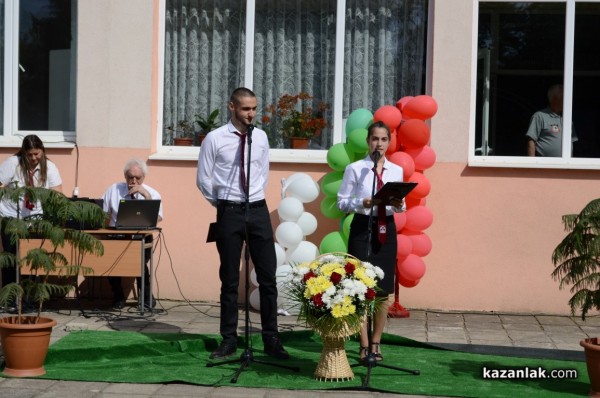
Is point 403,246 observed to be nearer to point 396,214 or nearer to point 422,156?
point 396,214

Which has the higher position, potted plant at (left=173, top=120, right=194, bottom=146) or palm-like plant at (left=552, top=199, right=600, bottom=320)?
potted plant at (left=173, top=120, right=194, bottom=146)

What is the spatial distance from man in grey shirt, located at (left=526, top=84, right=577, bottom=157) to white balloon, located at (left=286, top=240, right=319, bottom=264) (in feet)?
8.06

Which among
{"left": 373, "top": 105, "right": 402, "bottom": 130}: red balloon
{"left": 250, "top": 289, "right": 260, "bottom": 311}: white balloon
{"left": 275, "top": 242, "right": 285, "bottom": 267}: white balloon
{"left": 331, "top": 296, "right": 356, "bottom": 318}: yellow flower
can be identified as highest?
{"left": 373, "top": 105, "right": 402, "bottom": 130}: red balloon

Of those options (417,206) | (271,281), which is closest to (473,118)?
(417,206)

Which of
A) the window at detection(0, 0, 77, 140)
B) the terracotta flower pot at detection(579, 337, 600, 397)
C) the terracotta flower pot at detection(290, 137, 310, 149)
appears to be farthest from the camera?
the window at detection(0, 0, 77, 140)

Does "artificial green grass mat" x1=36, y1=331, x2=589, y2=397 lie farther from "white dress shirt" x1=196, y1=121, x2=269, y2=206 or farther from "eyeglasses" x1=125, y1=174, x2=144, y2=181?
"eyeglasses" x1=125, y1=174, x2=144, y2=181

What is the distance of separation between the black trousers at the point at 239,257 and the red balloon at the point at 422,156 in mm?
2171

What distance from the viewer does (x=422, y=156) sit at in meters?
9.32

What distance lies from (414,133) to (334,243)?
123 cm

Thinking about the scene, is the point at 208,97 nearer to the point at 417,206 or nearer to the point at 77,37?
the point at 77,37

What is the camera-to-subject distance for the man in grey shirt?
10.2 meters

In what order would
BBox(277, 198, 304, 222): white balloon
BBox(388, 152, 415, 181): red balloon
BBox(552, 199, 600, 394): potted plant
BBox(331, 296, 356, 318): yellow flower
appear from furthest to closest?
1. BBox(277, 198, 304, 222): white balloon
2. BBox(388, 152, 415, 181): red balloon
3. BBox(331, 296, 356, 318): yellow flower
4. BBox(552, 199, 600, 394): potted plant

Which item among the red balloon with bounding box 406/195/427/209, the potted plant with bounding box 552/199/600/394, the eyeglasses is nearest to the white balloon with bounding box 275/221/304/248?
the red balloon with bounding box 406/195/427/209

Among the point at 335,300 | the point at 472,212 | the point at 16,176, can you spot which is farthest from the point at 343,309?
the point at 16,176
